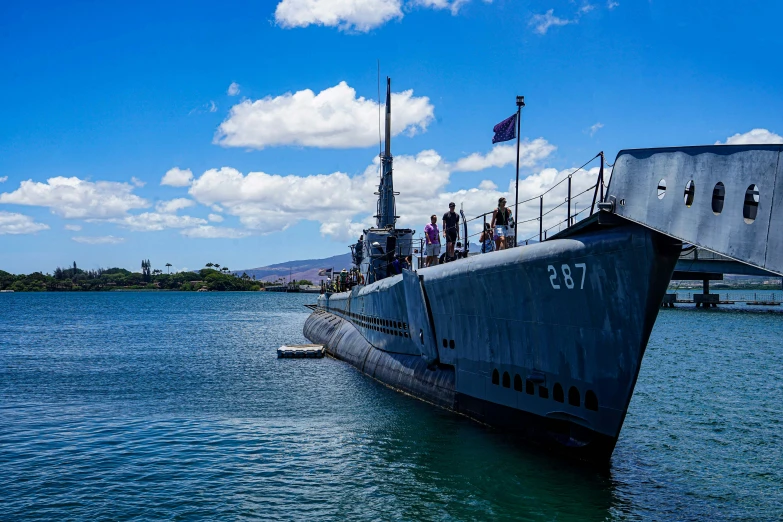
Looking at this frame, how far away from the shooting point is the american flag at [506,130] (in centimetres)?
1798

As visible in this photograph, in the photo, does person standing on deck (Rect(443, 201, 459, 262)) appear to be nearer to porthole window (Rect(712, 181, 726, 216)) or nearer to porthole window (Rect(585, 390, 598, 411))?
porthole window (Rect(585, 390, 598, 411))

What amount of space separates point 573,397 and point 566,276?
244 cm

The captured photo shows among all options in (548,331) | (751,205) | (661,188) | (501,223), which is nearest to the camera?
(751,205)

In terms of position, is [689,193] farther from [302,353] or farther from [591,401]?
[302,353]

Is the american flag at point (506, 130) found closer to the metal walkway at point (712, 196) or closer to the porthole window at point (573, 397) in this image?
the metal walkway at point (712, 196)

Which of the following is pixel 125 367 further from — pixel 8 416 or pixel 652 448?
pixel 652 448

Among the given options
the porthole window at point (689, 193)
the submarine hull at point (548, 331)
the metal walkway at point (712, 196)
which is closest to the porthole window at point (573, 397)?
the submarine hull at point (548, 331)

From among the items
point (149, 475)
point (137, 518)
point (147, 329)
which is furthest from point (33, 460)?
point (147, 329)

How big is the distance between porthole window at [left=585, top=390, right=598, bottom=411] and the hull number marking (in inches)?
80.4

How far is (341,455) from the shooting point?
14797 millimetres

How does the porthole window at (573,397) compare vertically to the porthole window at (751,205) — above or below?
below

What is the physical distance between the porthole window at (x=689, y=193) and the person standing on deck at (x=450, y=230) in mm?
11380

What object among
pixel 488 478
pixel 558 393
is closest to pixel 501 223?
pixel 558 393

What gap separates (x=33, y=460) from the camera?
47.5 ft
